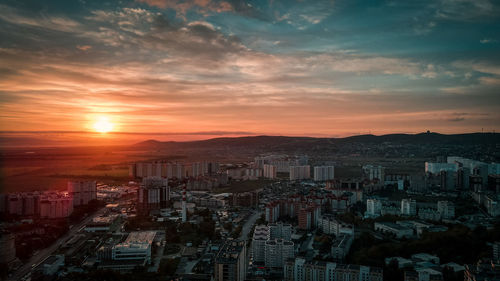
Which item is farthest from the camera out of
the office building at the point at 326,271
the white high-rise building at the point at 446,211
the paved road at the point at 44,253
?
the white high-rise building at the point at 446,211

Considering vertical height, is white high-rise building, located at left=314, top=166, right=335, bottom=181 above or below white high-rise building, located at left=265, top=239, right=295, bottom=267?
above

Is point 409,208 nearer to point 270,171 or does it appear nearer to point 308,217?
point 308,217

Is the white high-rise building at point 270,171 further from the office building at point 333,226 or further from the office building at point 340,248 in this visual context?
the office building at point 340,248

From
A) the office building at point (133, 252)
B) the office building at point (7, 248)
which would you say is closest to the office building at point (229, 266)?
the office building at point (133, 252)

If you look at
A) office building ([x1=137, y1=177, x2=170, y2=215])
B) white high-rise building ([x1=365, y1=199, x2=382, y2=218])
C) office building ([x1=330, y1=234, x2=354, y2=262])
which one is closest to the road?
office building ([x1=137, y1=177, x2=170, y2=215])

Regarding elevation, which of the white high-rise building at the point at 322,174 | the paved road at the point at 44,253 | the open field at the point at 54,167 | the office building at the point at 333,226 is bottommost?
the paved road at the point at 44,253

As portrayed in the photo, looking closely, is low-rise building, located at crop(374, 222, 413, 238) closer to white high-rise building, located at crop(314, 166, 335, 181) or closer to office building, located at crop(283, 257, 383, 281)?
office building, located at crop(283, 257, 383, 281)

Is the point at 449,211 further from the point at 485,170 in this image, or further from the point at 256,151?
the point at 256,151

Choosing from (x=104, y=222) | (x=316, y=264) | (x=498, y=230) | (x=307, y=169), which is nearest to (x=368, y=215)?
(x=498, y=230)
